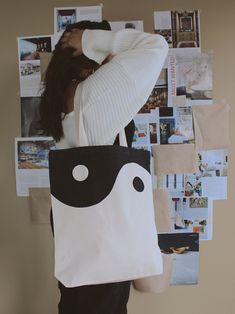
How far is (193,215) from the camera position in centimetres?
142

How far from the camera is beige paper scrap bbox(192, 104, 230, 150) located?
1378 mm

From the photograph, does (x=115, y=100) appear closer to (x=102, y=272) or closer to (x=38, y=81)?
(x=102, y=272)

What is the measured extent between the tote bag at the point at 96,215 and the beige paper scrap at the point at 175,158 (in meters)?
0.57

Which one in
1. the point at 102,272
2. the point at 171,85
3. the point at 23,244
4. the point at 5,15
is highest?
the point at 5,15

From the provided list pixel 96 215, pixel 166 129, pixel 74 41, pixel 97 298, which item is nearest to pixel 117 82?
pixel 74 41

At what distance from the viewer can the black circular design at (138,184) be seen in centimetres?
84

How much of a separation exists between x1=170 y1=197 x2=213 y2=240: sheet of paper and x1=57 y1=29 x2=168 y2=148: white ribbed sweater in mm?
702

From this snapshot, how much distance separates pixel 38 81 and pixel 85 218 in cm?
77

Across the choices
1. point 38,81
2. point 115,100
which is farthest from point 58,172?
point 38,81

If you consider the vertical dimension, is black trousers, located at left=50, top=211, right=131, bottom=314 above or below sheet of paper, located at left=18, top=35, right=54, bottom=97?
below

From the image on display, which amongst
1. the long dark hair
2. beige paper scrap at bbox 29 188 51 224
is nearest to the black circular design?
the long dark hair

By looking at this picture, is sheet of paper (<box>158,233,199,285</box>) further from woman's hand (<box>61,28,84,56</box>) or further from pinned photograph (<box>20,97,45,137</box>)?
woman's hand (<box>61,28,84,56</box>)

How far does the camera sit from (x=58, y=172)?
2.69 ft

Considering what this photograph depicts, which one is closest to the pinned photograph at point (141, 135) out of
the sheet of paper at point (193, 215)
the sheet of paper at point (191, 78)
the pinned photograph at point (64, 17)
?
the sheet of paper at point (191, 78)
